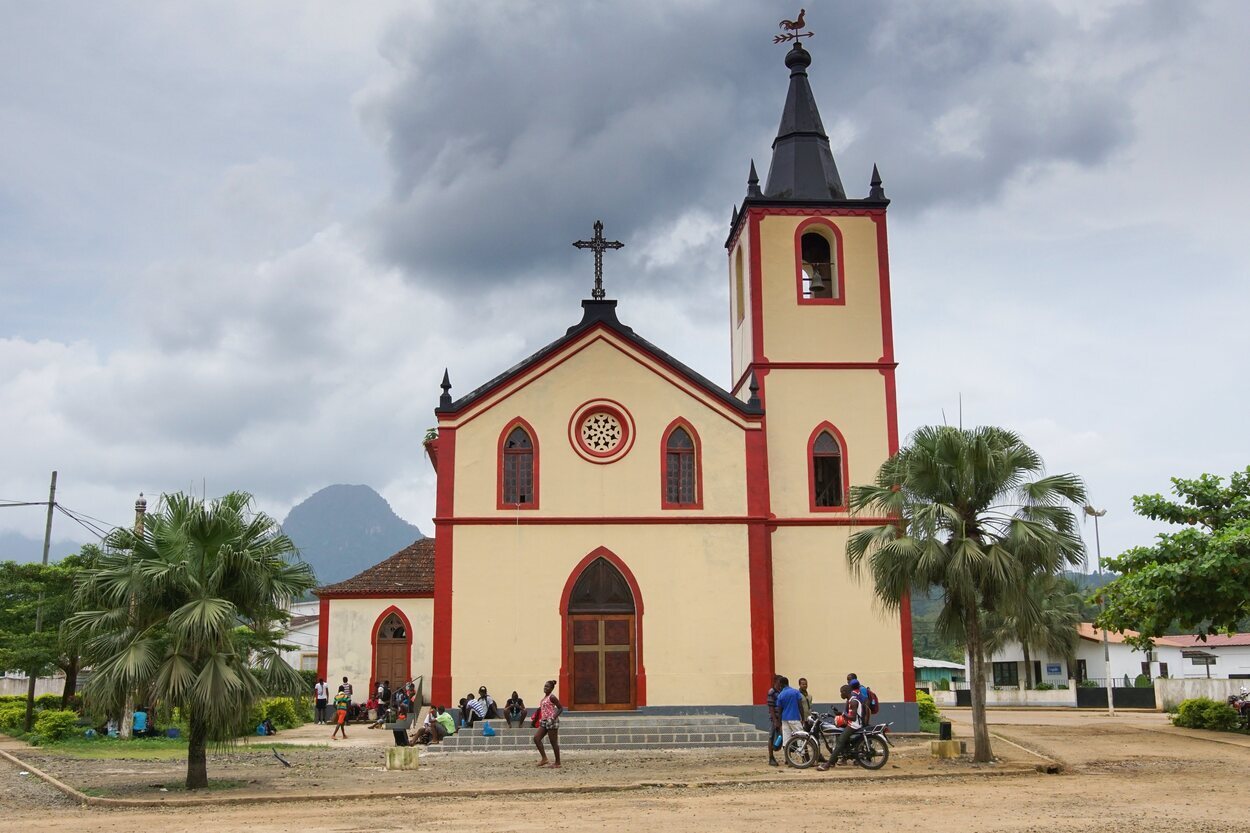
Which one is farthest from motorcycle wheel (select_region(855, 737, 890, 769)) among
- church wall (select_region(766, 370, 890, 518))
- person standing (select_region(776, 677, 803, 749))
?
church wall (select_region(766, 370, 890, 518))

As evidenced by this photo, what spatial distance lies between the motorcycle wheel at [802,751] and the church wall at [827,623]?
7.73m

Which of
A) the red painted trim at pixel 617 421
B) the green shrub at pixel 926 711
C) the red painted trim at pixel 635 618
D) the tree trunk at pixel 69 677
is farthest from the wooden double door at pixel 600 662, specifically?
the tree trunk at pixel 69 677

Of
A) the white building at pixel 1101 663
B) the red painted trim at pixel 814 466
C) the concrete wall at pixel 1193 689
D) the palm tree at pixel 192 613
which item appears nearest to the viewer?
the palm tree at pixel 192 613

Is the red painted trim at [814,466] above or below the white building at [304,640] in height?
above

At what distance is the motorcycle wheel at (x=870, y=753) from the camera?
19.9m

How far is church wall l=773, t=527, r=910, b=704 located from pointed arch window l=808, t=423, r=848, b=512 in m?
1.03

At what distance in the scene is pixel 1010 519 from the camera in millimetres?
20469

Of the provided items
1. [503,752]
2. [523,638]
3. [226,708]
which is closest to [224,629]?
[226,708]

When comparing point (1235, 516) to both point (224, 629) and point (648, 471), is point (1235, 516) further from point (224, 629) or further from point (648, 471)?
point (224, 629)

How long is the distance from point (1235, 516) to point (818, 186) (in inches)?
489

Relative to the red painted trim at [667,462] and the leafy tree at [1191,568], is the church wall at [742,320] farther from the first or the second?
the leafy tree at [1191,568]

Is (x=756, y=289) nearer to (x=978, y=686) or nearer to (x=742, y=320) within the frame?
(x=742, y=320)

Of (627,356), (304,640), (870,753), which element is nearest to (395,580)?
(627,356)

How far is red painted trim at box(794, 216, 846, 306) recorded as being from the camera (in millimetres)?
30297
